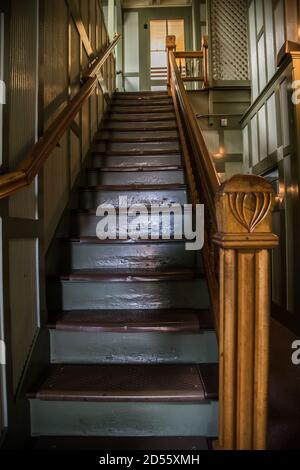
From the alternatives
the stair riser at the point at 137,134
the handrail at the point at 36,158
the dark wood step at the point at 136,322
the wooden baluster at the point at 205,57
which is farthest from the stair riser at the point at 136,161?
the wooden baluster at the point at 205,57

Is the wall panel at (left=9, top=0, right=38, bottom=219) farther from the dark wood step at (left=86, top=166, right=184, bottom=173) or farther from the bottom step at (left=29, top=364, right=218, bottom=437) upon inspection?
the dark wood step at (left=86, top=166, right=184, bottom=173)

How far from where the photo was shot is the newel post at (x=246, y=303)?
0.82m

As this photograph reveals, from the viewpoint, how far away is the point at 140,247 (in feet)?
6.32

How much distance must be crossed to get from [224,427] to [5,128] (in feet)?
4.06

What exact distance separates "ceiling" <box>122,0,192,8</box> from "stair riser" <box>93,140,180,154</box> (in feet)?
21.5

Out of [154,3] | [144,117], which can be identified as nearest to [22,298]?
[144,117]

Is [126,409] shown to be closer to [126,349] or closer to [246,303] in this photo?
[126,349]

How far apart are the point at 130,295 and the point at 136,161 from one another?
1543 mm

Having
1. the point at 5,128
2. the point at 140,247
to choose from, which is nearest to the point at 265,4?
the point at 140,247

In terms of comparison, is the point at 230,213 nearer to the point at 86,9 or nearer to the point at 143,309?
the point at 143,309

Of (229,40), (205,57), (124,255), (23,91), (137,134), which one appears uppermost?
(229,40)

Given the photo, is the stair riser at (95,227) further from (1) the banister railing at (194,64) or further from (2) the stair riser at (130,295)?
(1) the banister railing at (194,64)

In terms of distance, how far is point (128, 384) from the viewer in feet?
4.21

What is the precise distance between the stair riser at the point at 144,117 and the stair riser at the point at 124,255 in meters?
2.28
